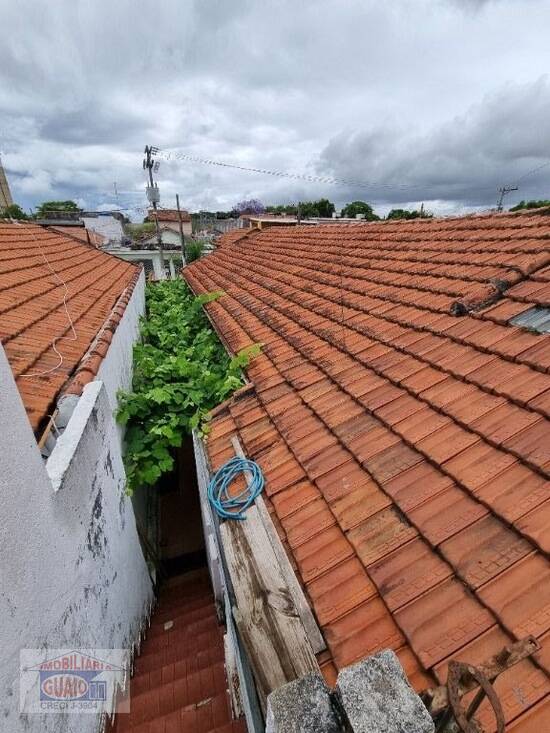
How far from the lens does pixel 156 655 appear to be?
3305mm

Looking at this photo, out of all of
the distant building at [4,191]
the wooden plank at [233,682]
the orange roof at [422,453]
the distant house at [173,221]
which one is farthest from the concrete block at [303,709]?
the distant building at [4,191]

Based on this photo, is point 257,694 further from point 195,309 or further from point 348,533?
point 195,309

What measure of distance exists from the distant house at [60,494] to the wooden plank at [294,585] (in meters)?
1.17

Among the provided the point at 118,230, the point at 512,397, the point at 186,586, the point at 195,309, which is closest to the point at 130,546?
the point at 186,586

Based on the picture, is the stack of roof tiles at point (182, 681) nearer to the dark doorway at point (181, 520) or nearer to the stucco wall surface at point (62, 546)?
the stucco wall surface at point (62, 546)

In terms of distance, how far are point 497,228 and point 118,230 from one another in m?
45.7

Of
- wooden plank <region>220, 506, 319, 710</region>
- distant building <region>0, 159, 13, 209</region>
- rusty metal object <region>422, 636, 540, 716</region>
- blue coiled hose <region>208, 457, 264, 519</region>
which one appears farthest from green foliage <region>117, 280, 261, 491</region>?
distant building <region>0, 159, 13, 209</region>

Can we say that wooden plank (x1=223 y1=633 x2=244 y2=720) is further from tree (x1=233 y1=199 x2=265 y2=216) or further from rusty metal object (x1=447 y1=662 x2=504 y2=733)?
tree (x1=233 y1=199 x2=265 y2=216)

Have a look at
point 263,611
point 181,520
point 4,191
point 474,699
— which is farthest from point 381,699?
point 4,191

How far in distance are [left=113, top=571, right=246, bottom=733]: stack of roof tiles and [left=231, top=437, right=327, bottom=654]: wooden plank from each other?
1170mm

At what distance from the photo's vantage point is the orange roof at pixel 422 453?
58.7 inches

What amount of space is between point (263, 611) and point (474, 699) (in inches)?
51.2

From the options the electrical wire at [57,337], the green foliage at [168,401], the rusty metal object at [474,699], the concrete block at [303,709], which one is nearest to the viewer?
the rusty metal object at [474,699]

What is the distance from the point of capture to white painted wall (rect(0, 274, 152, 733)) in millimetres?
1573
